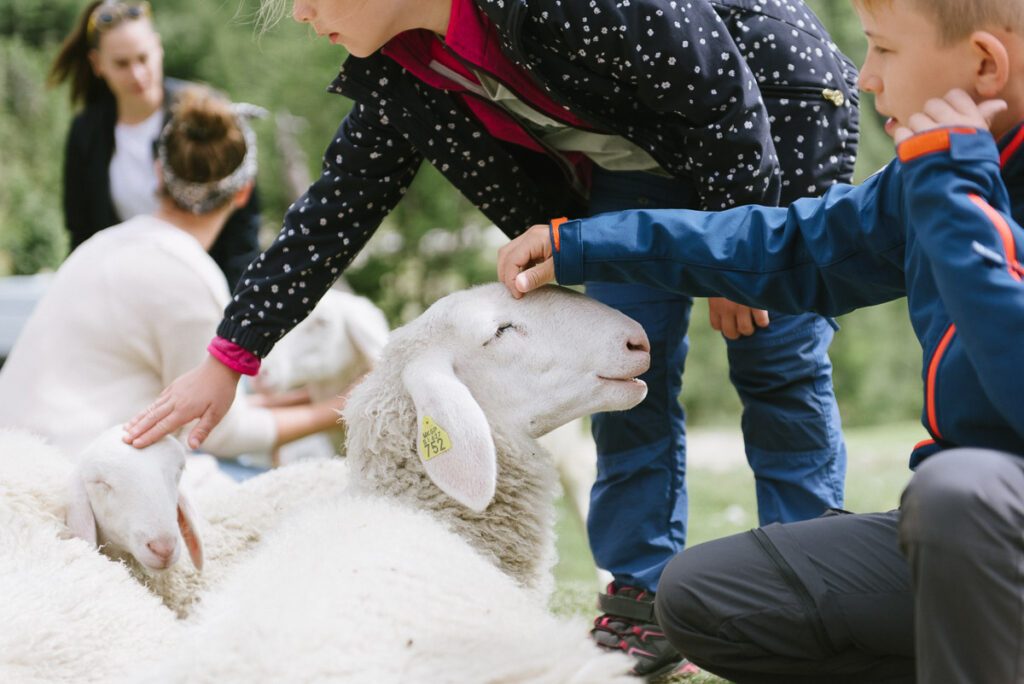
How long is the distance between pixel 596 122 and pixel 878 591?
3.38ft

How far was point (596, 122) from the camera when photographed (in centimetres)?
227

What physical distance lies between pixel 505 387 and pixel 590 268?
342 mm

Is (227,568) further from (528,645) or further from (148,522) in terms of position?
(528,645)

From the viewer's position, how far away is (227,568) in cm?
260

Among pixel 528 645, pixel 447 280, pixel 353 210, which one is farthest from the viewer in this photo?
pixel 447 280

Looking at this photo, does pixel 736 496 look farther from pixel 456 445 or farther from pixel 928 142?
pixel 928 142

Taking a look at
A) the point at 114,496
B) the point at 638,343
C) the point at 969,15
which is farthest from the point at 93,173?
the point at 969,15

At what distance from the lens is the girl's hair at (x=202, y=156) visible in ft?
12.2

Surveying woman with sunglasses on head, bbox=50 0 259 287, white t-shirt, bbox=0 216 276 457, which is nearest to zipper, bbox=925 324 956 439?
white t-shirt, bbox=0 216 276 457

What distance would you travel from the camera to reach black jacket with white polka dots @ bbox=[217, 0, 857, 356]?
2104 millimetres

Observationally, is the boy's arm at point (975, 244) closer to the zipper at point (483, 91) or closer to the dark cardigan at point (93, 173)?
the zipper at point (483, 91)

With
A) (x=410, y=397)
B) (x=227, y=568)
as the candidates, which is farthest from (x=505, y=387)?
(x=227, y=568)

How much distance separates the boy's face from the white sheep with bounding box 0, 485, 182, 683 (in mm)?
1441

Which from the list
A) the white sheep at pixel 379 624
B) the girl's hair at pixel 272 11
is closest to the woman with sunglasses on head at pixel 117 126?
the girl's hair at pixel 272 11
